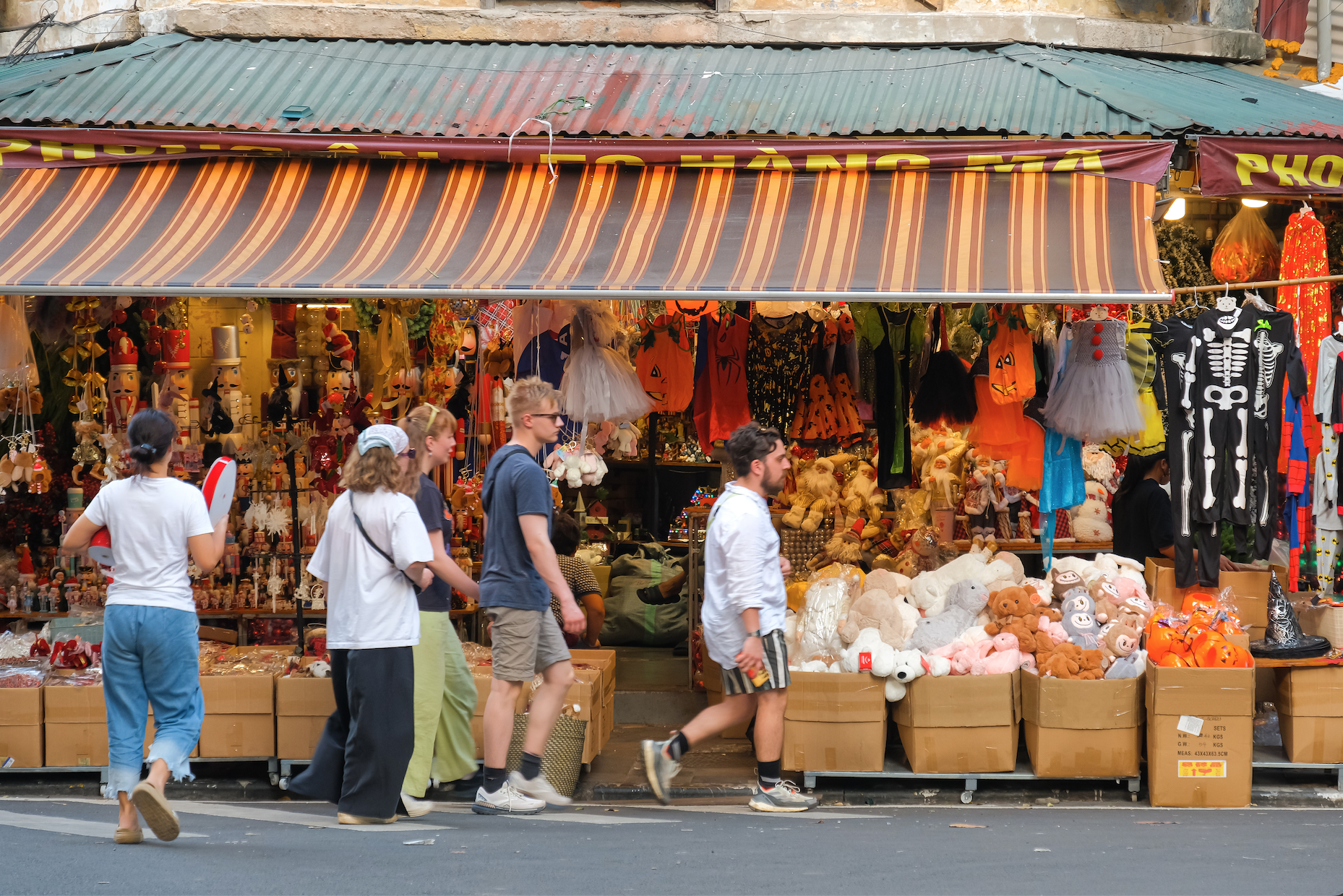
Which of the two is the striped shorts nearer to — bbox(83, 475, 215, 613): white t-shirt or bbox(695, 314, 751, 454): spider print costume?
bbox(83, 475, 215, 613): white t-shirt

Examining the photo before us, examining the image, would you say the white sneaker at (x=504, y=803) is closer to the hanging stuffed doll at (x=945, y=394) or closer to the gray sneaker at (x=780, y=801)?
the gray sneaker at (x=780, y=801)

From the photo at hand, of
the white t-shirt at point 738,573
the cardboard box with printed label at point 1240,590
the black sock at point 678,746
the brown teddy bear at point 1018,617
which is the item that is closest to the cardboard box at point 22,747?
the black sock at point 678,746

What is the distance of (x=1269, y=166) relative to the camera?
747 centimetres

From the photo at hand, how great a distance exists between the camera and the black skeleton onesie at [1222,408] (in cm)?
734

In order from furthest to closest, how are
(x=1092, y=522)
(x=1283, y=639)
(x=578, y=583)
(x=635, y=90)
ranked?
(x=1092, y=522)
(x=578, y=583)
(x=635, y=90)
(x=1283, y=639)

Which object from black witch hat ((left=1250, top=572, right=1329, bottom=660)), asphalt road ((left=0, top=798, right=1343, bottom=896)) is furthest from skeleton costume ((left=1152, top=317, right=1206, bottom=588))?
asphalt road ((left=0, top=798, right=1343, bottom=896))

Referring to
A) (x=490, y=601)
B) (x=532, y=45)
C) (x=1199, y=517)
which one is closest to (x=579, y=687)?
(x=490, y=601)

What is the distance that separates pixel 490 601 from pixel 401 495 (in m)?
0.70

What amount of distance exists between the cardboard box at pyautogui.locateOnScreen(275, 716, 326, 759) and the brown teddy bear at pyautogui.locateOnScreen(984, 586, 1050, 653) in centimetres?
364

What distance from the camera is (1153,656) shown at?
674 cm

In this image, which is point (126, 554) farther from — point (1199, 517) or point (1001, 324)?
point (1199, 517)

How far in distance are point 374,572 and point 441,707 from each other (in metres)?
1.17

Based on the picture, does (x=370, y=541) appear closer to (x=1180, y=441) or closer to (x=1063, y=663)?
(x=1063, y=663)

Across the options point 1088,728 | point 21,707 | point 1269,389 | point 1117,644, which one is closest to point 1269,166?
point 1269,389
